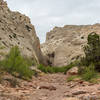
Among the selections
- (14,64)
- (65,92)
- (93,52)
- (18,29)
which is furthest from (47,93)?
(18,29)

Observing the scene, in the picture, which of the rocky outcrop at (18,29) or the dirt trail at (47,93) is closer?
the dirt trail at (47,93)

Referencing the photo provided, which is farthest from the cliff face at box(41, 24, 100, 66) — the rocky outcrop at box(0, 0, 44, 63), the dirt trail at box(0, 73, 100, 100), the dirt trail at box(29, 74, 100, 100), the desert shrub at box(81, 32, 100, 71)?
the dirt trail at box(0, 73, 100, 100)

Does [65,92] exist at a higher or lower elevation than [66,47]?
lower

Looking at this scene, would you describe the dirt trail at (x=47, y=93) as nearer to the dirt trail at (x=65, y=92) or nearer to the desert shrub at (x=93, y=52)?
the dirt trail at (x=65, y=92)

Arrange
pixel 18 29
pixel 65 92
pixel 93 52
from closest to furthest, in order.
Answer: pixel 65 92
pixel 93 52
pixel 18 29

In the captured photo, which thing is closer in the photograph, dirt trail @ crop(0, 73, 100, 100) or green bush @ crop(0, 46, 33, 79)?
dirt trail @ crop(0, 73, 100, 100)

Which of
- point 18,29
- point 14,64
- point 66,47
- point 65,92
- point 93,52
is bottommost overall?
point 65,92

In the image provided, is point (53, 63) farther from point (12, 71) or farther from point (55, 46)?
point (12, 71)

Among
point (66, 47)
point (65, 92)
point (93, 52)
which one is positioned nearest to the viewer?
point (65, 92)

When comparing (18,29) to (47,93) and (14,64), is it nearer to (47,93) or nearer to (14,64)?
(14,64)

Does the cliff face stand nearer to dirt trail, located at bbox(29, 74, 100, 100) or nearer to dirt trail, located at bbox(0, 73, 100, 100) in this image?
dirt trail, located at bbox(29, 74, 100, 100)

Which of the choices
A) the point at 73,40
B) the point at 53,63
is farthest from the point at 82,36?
the point at 53,63

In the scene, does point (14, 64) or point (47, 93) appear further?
point (14, 64)

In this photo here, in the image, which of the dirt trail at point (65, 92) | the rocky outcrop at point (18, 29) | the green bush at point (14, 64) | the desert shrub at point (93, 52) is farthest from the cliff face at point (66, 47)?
the dirt trail at point (65, 92)
